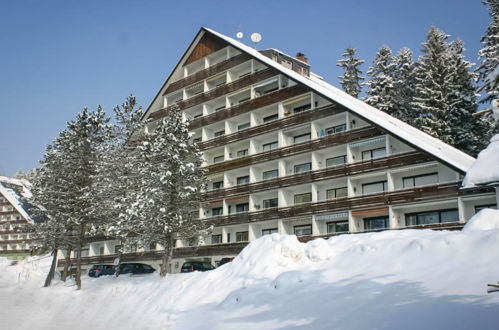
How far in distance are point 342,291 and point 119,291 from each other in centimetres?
2098

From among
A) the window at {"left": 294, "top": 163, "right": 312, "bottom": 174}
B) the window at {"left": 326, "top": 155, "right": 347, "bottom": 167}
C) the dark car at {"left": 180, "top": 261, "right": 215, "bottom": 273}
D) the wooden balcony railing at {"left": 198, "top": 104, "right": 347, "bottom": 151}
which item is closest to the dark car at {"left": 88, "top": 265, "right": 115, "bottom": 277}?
the dark car at {"left": 180, "top": 261, "right": 215, "bottom": 273}

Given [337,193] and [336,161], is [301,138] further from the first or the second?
[337,193]

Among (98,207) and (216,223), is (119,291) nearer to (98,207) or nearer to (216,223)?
(98,207)

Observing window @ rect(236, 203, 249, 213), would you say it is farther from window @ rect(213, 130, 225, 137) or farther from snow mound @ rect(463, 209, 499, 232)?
snow mound @ rect(463, 209, 499, 232)

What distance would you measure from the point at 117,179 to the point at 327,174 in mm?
18726

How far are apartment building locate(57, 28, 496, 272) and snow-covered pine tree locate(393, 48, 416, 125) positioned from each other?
930 cm

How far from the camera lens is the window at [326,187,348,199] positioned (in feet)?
129

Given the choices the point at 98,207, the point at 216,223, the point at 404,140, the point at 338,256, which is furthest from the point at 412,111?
the point at 338,256

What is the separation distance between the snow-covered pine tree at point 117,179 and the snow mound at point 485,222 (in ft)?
88.1

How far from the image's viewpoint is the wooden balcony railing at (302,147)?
36.9 meters

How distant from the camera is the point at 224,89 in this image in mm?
49812

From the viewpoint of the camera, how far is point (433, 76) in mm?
47062

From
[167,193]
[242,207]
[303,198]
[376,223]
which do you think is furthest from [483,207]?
[242,207]

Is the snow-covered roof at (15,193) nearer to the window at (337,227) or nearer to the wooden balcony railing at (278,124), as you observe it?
the wooden balcony railing at (278,124)
